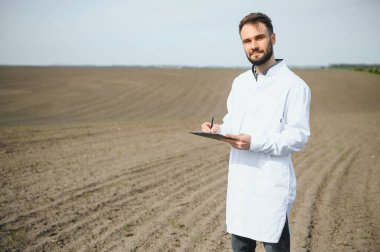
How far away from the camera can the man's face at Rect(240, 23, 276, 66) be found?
6.63 ft

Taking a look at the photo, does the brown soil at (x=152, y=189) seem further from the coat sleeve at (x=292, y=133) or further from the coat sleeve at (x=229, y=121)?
the coat sleeve at (x=292, y=133)

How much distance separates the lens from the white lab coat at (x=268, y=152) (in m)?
1.93

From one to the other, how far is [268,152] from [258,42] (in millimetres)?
674

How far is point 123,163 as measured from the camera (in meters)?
6.82

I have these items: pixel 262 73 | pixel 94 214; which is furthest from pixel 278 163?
pixel 94 214

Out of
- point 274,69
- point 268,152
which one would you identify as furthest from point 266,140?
point 274,69

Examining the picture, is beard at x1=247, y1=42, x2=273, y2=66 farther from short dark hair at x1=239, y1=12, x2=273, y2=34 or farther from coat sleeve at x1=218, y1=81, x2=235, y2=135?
coat sleeve at x1=218, y1=81, x2=235, y2=135

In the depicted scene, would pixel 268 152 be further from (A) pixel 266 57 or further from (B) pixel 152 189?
(B) pixel 152 189

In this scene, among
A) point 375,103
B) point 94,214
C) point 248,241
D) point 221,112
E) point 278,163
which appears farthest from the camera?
point 375,103

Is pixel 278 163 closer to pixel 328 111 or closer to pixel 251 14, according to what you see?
pixel 251 14

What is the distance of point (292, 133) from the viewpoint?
1916 millimetres

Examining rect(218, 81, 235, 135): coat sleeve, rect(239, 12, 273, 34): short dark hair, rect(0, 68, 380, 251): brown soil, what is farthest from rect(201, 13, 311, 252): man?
rect(0, 68, 380, 251): brown soil

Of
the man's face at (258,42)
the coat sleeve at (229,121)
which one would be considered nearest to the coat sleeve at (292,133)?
the man's face at (258,42)

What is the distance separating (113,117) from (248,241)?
41.3 ft
